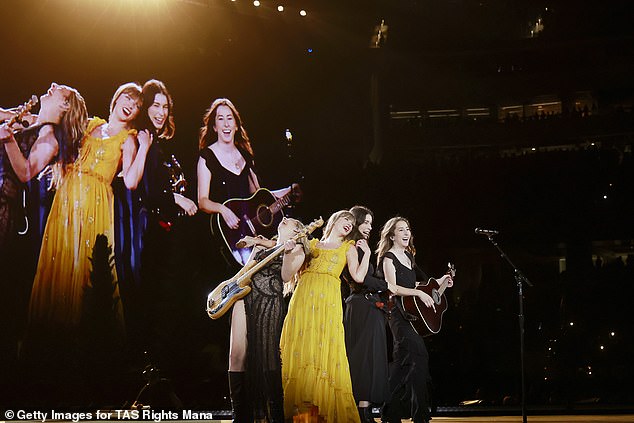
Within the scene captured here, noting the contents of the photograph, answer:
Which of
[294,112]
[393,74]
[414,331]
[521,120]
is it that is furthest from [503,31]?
[414,331]

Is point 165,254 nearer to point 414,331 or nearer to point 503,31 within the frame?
point 414,331

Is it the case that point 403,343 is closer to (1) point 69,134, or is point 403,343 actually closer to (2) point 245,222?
(2) point 245,222

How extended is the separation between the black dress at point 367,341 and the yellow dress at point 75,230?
423 centimetres

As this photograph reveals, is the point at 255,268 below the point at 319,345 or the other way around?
the other way around

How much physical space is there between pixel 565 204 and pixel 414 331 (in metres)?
6.02

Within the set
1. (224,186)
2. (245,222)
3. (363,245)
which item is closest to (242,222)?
(245,222)

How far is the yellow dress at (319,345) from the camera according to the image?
17.4ft

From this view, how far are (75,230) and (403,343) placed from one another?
4.84 meters

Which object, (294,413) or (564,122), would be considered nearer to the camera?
(294,413)

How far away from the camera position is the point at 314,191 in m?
10.0

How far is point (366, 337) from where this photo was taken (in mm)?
5512

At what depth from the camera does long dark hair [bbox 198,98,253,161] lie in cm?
952

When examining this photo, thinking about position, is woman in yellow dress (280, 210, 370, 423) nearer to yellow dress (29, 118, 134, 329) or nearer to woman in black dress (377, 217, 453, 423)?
woman in black dress (377, 217, 453, 423)

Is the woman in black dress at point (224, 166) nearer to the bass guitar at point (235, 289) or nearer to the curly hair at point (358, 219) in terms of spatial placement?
the curly hair at point (358, 219)
